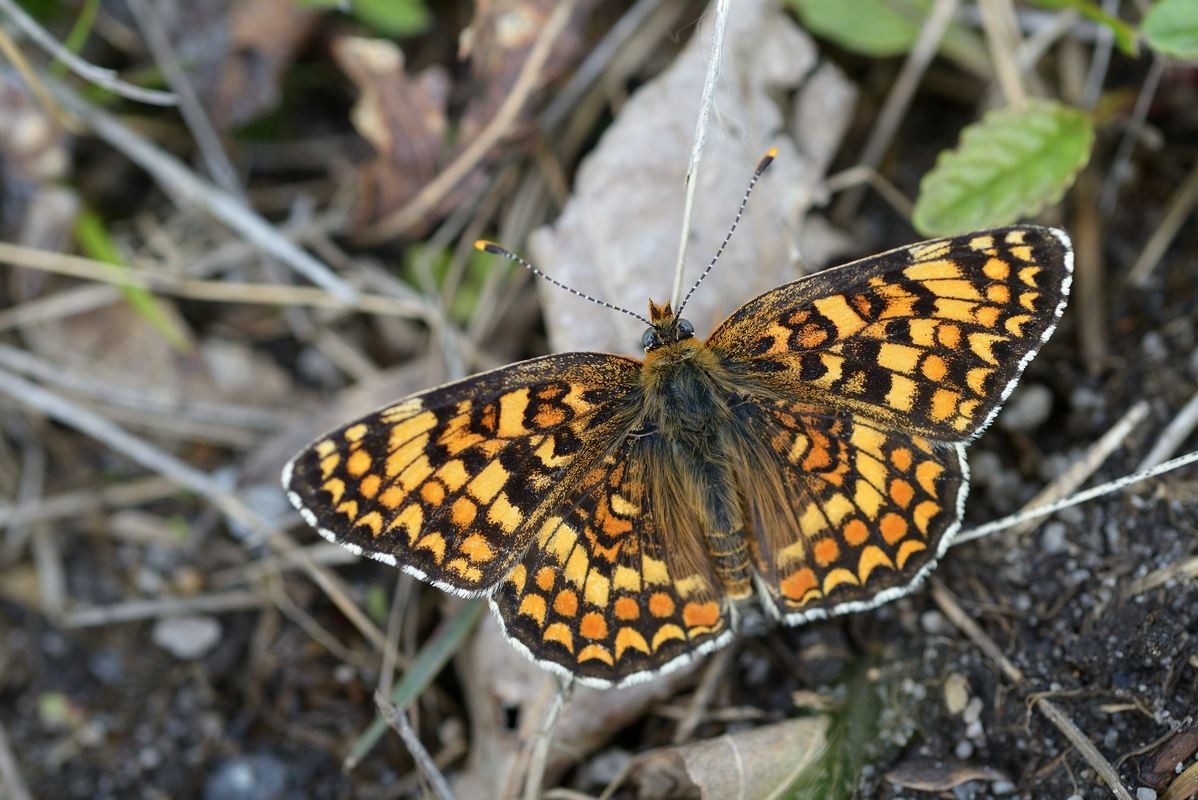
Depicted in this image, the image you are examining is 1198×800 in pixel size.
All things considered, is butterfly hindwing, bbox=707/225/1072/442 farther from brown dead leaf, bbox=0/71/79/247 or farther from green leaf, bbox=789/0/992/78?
brown dead leaf, bbox=0/71/79/247

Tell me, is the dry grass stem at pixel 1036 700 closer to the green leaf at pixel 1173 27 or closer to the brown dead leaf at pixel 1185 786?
the brown dead leaf at pixel 1185 786

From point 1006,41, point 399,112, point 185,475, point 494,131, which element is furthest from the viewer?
point 399,112

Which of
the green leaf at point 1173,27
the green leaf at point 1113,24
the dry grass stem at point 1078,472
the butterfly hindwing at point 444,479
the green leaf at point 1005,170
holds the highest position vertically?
the green leaf at point 1113,24

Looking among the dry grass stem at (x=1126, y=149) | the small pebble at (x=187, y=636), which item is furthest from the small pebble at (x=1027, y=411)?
the small pebble at (x=187, y=636)

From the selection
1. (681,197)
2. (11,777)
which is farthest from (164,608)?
(681,197)

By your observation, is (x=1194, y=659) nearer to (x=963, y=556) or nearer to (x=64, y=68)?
(x=963, y=556)

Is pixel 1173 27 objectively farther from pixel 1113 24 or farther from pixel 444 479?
pixel 444 479

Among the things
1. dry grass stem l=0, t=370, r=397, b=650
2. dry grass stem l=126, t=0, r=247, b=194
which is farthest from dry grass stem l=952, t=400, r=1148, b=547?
dry grass stem l=126, t=0, r=247, b=194
